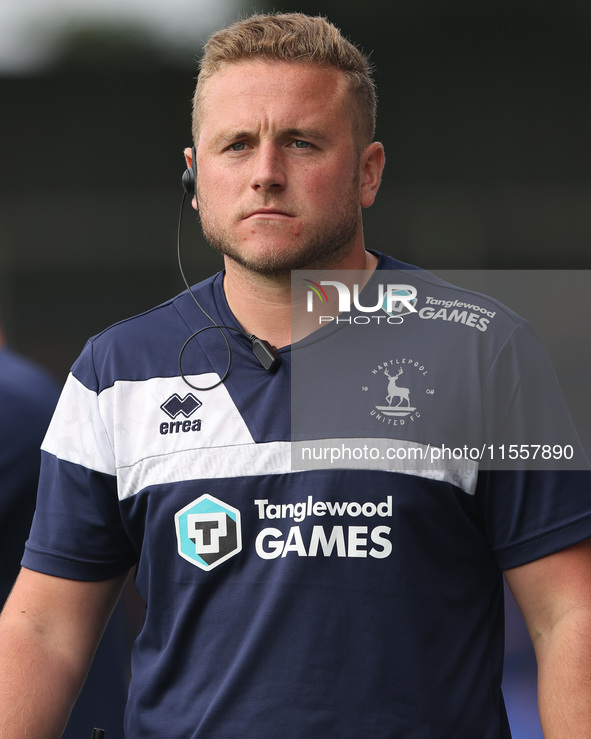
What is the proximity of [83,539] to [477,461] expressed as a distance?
2.00 feet

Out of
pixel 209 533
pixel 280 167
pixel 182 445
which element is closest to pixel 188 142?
pixel 280 167

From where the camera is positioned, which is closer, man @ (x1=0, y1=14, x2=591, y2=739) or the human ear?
man @ (x1=0, y1=14, x2=591, y2=739)

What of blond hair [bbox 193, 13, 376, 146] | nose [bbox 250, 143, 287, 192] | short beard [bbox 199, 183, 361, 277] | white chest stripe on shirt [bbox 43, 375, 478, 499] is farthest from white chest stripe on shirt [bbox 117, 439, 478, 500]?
blond hair [bbox 193, 13, 376, 146]

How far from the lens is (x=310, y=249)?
1448 millimetres

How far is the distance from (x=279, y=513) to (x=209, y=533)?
11 cm

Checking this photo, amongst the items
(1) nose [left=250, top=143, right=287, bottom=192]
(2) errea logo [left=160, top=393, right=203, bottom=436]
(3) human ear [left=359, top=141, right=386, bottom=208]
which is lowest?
(2) errea logo [left=160, top=393, right=203, bottom=436]

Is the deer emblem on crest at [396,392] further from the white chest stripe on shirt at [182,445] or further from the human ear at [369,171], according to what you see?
the human ear at [369,171]

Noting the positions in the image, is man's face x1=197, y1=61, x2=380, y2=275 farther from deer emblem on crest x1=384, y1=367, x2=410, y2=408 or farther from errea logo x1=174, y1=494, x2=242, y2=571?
errea logo x1=174, y1=494, x2=242, y2=571

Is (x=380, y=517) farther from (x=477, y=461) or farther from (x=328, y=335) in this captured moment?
(x=328, y=335)

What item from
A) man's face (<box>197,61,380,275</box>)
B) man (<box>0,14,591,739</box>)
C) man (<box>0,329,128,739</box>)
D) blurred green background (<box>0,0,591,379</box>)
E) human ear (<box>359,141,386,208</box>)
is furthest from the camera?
blurred green background (<box>0,0,591,379</box>)

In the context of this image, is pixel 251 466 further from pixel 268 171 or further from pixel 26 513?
pixel 26 513

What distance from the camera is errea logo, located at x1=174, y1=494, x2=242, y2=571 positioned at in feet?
4.56

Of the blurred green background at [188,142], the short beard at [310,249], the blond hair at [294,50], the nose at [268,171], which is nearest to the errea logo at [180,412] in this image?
the short beard at [310,249]

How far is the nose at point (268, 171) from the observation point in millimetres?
1414
